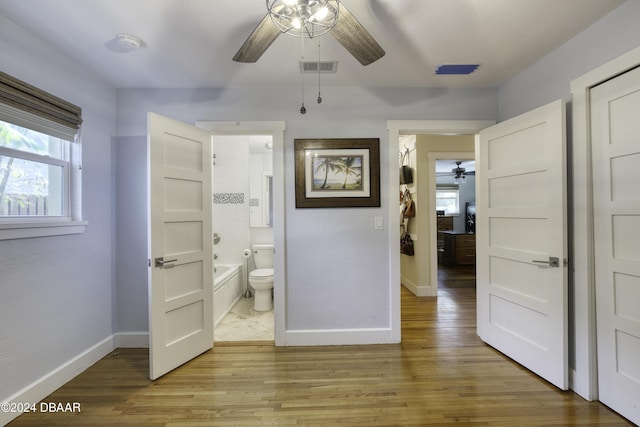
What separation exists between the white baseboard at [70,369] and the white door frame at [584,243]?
11.0 ft

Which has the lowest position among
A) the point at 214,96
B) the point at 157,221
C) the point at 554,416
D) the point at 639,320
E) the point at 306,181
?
the point at 554,416

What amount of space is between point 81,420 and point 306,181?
2172 mm

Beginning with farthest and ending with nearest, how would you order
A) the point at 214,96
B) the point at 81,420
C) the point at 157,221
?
the point at 214,96, the point at 157,221, the point at 81,420

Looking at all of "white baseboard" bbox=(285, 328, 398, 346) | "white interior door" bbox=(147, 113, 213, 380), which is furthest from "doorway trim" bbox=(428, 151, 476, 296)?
"white interior door" bbox=(147, 113, 213, 380)

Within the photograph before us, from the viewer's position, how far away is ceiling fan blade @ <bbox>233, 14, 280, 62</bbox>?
124cm

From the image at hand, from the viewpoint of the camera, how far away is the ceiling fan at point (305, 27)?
3.61 feet

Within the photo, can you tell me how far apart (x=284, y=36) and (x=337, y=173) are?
1125mm

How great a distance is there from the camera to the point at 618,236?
154 cm

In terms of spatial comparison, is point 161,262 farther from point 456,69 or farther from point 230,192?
point 456,69

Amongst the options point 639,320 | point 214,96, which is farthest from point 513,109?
point 214,96

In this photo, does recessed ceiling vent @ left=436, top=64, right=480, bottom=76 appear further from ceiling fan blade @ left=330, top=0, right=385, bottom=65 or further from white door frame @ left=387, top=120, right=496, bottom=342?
ceiling fan blade @ left=330, top=0, right=385, bottom=65

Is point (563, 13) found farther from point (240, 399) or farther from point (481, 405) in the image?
point (240, 399)

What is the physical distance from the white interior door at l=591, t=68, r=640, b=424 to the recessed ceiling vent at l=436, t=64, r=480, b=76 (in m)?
0.81

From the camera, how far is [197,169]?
2252mm
